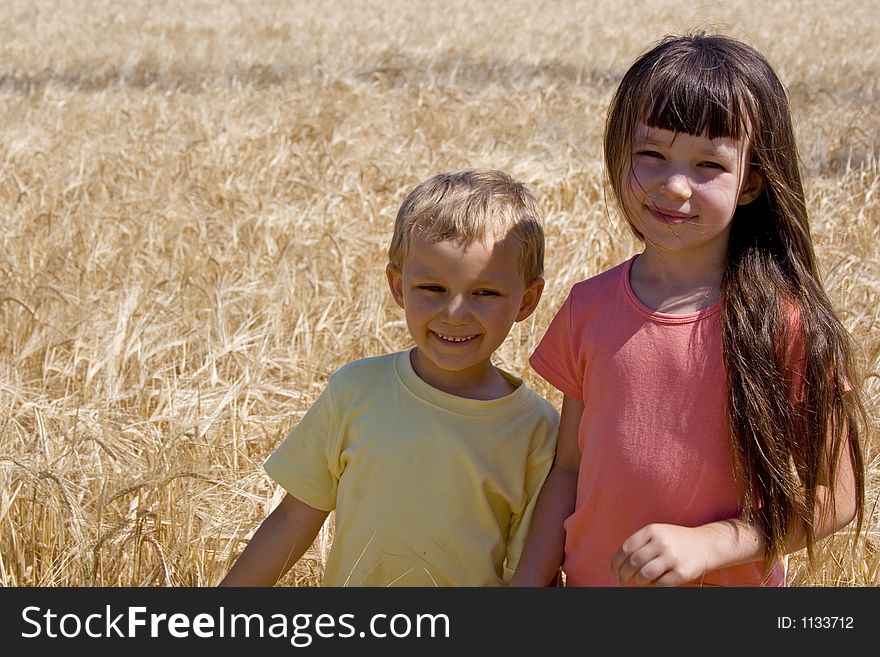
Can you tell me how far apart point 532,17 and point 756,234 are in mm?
17554

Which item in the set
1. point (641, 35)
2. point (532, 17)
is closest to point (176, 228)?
point (641, 35)

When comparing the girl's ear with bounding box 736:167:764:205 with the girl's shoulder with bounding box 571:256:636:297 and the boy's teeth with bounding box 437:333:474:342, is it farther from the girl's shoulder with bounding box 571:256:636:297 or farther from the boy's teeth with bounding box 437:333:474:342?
the boy's teeth with bounding box 437:333:474:342

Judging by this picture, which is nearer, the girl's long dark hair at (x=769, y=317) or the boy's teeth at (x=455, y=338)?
the girl's long dark hair at (x=769, y=317)

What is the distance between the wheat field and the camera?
7.18 feet

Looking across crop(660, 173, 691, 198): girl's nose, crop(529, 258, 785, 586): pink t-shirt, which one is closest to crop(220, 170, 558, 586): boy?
crop(529, 258, 785, 586): pink t-shirt

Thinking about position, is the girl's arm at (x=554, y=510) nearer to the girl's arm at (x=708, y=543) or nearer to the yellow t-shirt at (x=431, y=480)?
the yellow t-shirt at (x=431, y=480)

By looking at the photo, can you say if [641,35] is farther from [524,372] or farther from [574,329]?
[574,329]

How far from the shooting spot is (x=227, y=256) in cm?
399

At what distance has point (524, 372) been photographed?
9.59 feet

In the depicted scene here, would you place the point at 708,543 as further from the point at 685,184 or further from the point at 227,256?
the point at 227,256

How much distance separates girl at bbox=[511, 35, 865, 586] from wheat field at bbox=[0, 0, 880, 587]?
0.62 meters

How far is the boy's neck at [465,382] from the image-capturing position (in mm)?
1744

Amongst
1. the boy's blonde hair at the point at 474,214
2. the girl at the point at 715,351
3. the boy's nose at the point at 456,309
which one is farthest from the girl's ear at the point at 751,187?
the boy's nose at the point at 456,309

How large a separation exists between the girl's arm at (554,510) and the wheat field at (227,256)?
21.7 inches
